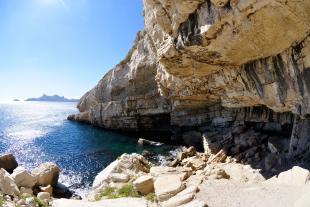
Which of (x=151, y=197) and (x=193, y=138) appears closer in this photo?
(x=151, y=197)

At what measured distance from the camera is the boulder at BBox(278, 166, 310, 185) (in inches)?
587

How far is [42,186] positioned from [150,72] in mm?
29372

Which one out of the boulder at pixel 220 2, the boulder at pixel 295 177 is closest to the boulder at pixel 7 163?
the boulder at pixel 220 2

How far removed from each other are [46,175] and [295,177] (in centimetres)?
1982

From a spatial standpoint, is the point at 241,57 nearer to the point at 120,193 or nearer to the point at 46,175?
the point at 120,193

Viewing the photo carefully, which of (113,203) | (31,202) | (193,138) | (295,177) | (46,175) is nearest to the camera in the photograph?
(113,203)

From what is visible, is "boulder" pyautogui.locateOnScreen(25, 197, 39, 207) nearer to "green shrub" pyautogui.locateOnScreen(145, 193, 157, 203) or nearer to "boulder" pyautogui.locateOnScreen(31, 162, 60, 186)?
"green shrub" pyautogui.locateOnScreen(145, 193, 157, 203)

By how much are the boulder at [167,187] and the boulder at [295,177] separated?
5.82 metres

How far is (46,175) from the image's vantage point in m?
24.4

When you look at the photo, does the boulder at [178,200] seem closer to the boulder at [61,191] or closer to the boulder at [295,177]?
the boulder at [295,177]

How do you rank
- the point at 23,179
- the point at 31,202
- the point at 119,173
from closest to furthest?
the point at 31,202
the point at 119,173
the point at 23,179

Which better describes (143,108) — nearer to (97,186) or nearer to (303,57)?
(97,186)

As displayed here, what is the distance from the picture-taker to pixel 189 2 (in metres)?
18.7

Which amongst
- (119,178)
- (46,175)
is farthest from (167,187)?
(46,175)
